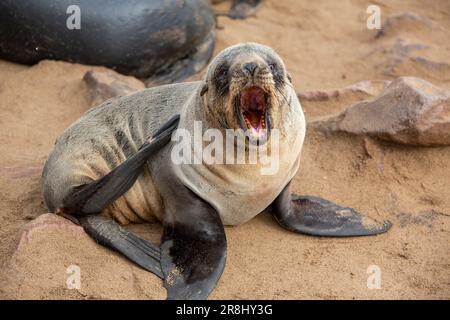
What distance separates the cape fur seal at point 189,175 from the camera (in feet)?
12.1

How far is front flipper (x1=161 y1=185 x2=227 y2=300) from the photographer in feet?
11.8

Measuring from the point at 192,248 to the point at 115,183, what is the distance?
0.63 m

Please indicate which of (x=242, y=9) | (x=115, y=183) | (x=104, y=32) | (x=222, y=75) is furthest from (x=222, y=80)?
(x=242, y=9)

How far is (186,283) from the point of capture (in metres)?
3.62

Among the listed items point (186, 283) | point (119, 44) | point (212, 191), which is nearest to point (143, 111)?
point (212, 191)


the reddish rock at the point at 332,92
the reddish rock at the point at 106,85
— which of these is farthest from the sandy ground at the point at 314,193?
the reddish rock at the point at 106,85

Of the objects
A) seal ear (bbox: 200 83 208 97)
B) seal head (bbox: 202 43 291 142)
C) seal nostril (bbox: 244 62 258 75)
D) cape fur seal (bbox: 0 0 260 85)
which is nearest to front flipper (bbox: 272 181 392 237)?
seal head (bbox: 202 43 291 142)

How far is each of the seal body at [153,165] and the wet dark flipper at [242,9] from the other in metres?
3.71

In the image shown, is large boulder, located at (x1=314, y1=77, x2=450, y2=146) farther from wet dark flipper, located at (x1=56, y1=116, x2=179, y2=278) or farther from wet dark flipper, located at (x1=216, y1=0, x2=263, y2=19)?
wet dark flipper, located at (x1=216, y1=0, x2=263, y2=19)

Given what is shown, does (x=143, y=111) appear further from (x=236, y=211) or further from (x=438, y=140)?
(x=438, y=140)

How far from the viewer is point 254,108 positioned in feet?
12.3

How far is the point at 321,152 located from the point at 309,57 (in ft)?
7.44

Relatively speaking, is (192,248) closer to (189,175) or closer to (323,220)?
(189,175)

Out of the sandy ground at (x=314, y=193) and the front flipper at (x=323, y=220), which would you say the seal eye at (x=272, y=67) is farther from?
the sandy ground at (x=314, y=193)
